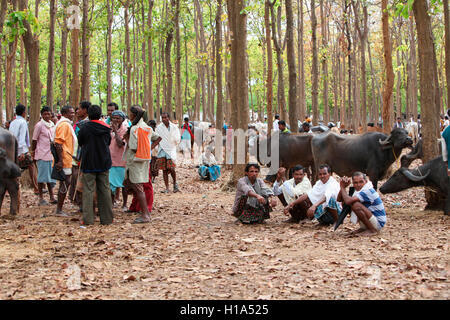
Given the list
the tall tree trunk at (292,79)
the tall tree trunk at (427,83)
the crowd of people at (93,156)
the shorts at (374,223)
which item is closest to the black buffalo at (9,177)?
the crowd of people at (93,156)

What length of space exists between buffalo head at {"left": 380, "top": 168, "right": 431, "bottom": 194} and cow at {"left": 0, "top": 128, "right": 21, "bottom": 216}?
6.62 m

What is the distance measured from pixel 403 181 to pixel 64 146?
620cm

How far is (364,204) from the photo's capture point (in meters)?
7.53

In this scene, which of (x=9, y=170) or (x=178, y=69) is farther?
(x=178, y=69)

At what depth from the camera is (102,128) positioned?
822cm

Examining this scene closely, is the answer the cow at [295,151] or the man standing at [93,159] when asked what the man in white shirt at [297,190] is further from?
the cow at [295,151]

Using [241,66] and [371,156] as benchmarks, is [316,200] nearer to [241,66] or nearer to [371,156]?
[371,156]

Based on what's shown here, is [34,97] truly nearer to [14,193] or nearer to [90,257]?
[14,193]

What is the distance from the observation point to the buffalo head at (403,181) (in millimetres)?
9328

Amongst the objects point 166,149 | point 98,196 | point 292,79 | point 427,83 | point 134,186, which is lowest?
point 98,196

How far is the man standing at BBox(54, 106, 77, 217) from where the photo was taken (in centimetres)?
878

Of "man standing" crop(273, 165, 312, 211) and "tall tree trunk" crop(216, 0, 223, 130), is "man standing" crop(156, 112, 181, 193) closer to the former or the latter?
"man standing" crop(273, 165, 312, 211)

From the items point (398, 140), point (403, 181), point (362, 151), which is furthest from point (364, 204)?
point (362, 151)

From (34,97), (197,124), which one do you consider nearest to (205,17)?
(197,124)
